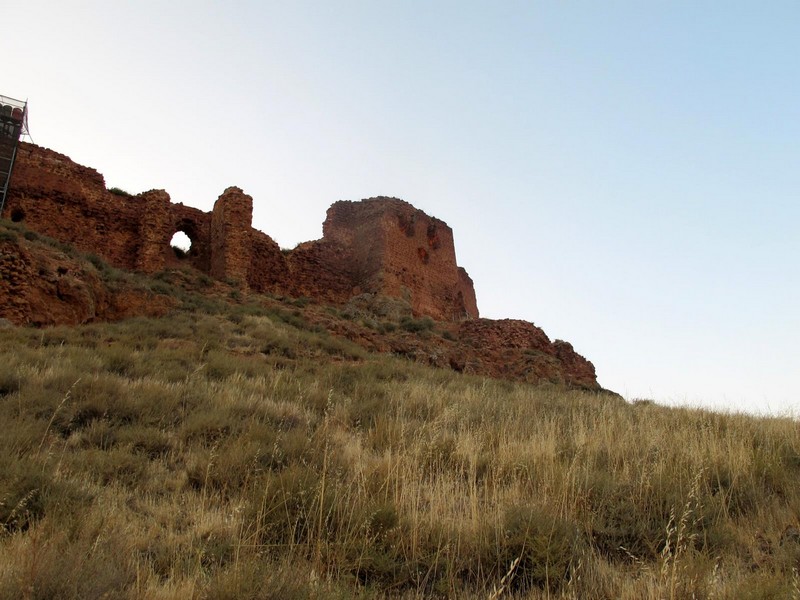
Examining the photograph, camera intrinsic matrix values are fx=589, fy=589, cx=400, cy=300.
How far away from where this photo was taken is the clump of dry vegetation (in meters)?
3.14

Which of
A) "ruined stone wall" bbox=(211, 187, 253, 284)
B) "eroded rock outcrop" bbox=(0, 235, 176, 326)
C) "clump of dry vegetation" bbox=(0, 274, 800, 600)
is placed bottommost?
"clump of dry vegetation" bbox=(0, 274, 800, 600)

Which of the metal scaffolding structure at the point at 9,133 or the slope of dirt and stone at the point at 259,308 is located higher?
the metal scaffolding structure at the point at 9,133

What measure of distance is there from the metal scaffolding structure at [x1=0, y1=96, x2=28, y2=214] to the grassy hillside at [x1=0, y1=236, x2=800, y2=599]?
11.4 meters

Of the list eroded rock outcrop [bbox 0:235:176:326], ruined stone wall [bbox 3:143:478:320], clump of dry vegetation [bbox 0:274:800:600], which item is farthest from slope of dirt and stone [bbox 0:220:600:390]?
clump of dry vegetation [bbox 0:274:800:600]

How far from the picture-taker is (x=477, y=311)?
31.0m

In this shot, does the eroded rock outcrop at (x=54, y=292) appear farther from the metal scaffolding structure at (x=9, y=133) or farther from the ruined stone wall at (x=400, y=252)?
the ruined stone wall at (x=400, y=252)

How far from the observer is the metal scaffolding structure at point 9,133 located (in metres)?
16.2

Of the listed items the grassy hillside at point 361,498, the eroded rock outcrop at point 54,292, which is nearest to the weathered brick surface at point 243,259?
the eroded rock outcrop at point 54,292

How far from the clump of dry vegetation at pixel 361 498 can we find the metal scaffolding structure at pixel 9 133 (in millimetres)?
11437

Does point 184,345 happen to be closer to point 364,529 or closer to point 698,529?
point 364,529

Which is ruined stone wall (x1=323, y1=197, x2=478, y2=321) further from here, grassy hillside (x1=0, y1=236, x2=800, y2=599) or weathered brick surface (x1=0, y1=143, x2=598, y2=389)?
grassy hillside (x1=0, y1=236, x2=800, y2=599)

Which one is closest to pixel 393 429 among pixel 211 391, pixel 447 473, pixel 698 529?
pixel 447 473

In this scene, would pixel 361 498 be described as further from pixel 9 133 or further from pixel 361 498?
pixel 9 133

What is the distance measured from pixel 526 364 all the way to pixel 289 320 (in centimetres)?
735
